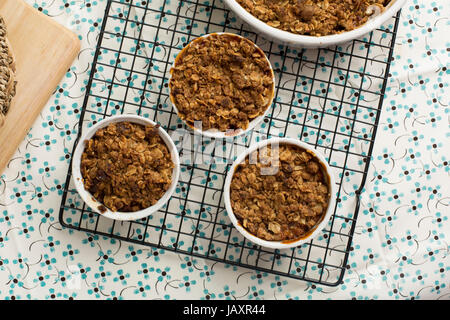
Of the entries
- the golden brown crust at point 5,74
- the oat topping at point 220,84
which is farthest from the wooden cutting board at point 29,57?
the oat topping at point 220,84

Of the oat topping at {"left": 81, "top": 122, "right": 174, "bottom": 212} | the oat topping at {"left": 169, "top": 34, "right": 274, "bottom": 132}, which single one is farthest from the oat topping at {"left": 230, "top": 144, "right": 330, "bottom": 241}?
the oat topping at {"left": 81, "top": 122, "right": 174, "bottom": 212}

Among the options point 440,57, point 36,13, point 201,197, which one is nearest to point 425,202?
point 440,57

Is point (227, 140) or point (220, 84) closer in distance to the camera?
point (220, 84)

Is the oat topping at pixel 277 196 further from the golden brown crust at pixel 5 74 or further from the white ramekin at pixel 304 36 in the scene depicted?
the golden brown crust at pixel 5 74

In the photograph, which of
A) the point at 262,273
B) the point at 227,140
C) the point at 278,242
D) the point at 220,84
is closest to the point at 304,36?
the point at 220,84

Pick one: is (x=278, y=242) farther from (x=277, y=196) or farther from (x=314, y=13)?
(x=314, y=13)

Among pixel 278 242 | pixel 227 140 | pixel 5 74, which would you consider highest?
pixel 5 74
